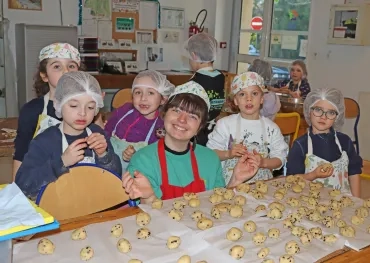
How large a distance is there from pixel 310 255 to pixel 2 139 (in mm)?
1837

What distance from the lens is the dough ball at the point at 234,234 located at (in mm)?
1306

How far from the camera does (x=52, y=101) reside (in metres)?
2.09

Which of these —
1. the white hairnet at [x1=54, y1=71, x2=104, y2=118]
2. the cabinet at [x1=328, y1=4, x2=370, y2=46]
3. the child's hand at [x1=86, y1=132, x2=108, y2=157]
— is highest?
the cabinet at [x1=328, y1=4, x2=370, y2=46]

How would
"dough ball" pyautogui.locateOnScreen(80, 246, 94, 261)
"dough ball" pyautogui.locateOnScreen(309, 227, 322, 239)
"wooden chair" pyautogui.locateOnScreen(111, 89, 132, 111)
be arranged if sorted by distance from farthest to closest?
"wooden chair" pyautogui.locateOnScreen(111, 89, 132, 111) < "dough ball" pyautogui.locateOnScreen(309, 227, 322, 239) < "dough ball" pyautogui.locateOnScreen(80, 246, 94, 261)

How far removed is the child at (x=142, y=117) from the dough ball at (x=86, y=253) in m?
1.17

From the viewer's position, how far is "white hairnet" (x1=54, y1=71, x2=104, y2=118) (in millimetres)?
1831

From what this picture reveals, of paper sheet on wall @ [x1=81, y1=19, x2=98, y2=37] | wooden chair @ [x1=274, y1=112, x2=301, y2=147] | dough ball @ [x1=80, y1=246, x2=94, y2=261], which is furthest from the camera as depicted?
paper sheet on wall @ [x1=81, y1=19, x2=98, y2=37]

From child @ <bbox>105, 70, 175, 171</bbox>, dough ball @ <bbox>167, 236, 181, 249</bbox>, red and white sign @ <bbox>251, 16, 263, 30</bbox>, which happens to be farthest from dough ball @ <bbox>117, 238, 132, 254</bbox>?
red and white sign @ <bbox>251, 16, 263, 30</bbox>

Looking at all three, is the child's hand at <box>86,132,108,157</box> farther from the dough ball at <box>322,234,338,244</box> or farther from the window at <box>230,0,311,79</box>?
the window at <box>230,0,311,79</box>

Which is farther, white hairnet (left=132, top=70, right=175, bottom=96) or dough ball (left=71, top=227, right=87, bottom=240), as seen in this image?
white hairnet (left=132, top=70, right=175, bottom=96)

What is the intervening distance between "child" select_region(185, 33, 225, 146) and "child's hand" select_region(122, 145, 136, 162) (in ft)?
2.65

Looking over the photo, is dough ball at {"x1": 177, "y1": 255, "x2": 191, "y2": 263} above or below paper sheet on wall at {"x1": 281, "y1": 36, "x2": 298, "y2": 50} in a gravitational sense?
below

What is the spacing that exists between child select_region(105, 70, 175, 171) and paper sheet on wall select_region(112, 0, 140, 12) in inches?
133

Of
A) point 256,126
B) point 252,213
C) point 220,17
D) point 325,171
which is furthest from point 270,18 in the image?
point 252,213
